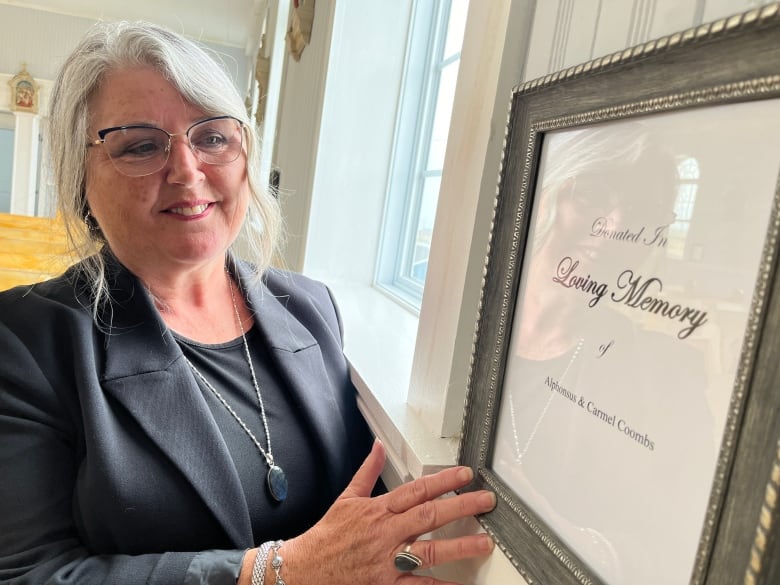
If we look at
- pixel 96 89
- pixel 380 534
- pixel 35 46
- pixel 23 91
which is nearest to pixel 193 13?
pixel 35 46

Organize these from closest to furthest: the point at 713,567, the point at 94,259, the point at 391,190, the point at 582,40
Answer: the point at 713,567 → the point at 582,40 → the point at 94,259 → the point at 391,190

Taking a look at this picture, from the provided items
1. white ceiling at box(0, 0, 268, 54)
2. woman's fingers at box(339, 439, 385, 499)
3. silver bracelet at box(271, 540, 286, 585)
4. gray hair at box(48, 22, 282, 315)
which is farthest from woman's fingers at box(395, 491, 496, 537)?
white ceiling at box(0, 0, 268, 54)

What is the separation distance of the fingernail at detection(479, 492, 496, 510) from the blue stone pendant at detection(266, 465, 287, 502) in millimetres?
509

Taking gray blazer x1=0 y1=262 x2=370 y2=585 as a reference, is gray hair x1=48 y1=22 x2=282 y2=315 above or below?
above

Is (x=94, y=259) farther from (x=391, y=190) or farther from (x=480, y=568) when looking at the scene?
(x=391, y=190)

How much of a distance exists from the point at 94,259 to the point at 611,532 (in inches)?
36.4

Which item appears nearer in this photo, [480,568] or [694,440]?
[694,440]

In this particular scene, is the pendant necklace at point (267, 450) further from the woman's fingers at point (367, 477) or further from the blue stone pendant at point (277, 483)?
the woman's fingers at point (367, 477)

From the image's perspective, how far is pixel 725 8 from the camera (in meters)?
0.35

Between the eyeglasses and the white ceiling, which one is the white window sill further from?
the white ceiling

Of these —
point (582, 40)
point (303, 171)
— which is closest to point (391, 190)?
point (303, 171)

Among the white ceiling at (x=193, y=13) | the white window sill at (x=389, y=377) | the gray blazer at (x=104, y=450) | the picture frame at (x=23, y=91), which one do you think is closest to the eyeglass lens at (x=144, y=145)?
the gray blazer at (x=104, y=450)

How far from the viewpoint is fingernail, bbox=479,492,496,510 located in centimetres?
56

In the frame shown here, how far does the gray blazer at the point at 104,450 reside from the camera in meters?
0.80
